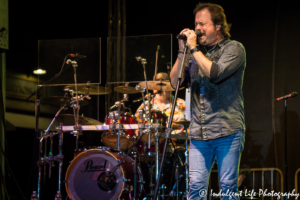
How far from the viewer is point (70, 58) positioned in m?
4.61

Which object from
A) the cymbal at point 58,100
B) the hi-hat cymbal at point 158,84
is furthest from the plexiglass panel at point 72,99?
the hi-hat cymbal at point 158,84

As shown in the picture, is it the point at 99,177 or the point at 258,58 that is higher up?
the point at 258,58

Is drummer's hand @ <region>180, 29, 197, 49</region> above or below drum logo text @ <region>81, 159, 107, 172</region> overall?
above

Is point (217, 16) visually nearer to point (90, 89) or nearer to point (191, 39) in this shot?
point (191, 39)

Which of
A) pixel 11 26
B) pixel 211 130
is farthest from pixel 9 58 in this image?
pixel 211 130

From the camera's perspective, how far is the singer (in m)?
1.95

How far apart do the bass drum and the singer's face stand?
2265mm

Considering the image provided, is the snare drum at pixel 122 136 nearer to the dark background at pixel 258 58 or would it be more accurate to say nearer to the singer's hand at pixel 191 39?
the dark background at pixel 258 58

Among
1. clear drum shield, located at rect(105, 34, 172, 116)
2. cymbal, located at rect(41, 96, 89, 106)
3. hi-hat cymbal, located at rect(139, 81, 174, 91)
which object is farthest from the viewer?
clear drum shield, located at rect(105, 34, 172, 116)

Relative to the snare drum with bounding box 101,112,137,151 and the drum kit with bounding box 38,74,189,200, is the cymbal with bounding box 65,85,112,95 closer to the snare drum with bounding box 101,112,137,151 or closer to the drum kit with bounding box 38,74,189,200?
the drum kit with bounding box 38,74,189,200

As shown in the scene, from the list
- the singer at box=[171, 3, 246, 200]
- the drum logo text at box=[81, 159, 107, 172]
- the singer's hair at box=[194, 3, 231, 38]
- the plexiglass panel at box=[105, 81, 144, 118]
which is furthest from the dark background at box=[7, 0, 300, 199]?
the singer at box=[171, 3, 246, 200]

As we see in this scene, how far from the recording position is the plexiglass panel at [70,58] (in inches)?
179

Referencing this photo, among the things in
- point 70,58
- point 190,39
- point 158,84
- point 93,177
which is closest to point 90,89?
point 70,58

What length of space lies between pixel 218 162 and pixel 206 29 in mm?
855
